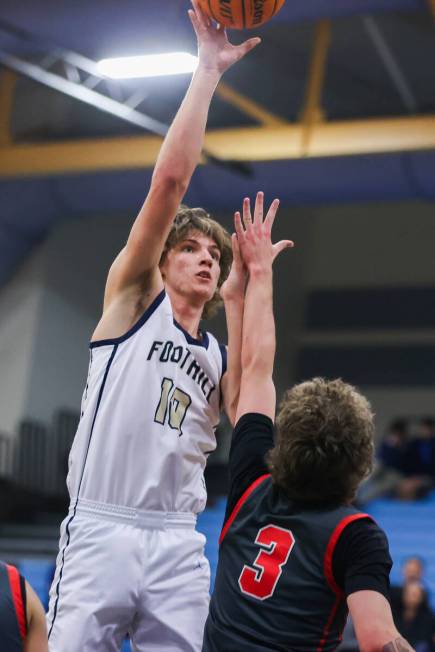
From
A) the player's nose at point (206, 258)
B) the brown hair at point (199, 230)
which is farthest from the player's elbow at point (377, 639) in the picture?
the brown hair at point (199, 230)

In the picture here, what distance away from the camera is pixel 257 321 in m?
3.54

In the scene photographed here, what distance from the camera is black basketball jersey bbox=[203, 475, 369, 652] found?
116 inches

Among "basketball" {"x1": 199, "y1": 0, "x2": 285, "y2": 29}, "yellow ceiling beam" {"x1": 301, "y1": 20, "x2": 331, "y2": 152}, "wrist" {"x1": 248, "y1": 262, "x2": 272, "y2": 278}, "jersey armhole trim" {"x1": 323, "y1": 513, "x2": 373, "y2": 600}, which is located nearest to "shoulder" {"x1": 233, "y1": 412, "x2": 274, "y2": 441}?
"jersey armhole trim" {"x1": 323, "y1": 513, "x2": 373, "y2": 600}

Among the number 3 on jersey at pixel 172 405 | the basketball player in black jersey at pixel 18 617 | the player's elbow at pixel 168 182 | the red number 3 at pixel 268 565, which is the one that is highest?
the player's elbow at pixel 168 182

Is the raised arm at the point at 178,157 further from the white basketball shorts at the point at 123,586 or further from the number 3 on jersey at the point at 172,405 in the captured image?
the white basketball shorts at the point at 123,586

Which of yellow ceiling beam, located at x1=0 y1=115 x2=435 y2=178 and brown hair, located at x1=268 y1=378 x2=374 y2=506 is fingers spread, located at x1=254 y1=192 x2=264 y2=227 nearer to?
brown hair, located at x1=268 y1=378 x2=374 y2=506

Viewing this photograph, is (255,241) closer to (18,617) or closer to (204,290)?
(204,290)

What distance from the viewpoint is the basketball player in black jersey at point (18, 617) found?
2.77 metres

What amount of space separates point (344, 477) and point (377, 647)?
48 cm

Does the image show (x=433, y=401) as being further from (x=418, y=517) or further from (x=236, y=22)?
(x=236, y=22)

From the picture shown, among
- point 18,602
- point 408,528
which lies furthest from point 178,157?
point 408,528

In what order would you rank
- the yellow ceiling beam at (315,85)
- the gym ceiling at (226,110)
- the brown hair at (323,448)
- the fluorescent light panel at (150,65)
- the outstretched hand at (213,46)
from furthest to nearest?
the yellow ceiling beam at (315,85) < the gym ceiling at (226,110) < the fluorescent light panel at (150,65) < the outstretched hand at (213,46) < the brown hair at (323,448)

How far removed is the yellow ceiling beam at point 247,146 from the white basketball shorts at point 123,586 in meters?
9.83

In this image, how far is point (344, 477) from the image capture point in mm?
3025
